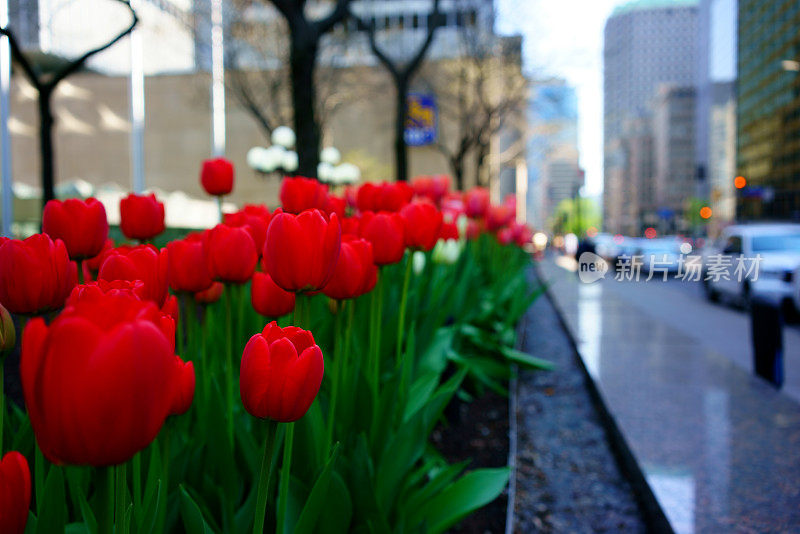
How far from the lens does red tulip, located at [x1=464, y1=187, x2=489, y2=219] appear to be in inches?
185

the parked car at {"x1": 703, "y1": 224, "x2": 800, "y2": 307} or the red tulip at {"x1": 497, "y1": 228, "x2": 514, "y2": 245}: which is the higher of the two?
the red tulip at {"x1": 497, "y1": 228, "x2": 514, "y2": 245}

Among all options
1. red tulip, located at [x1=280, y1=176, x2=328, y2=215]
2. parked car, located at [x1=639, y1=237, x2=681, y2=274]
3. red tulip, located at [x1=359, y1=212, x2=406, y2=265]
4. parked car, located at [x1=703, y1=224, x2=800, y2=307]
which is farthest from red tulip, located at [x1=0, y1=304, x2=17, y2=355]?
parked car, located at [x1=639, y1=237, x2=681, y2=274]

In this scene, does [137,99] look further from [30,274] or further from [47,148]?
[30,274]

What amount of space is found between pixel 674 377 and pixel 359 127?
3138cm

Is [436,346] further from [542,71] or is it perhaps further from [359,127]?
[359,127]

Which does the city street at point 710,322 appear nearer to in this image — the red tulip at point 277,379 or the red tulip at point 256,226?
the red tulip at point 256,226

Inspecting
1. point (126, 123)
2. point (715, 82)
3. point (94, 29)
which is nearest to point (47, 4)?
point (94, 29)

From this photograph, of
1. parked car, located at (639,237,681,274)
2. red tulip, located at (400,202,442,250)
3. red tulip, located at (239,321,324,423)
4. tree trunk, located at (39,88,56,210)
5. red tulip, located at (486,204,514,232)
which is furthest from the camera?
parked car, located at (639,237,681,274)

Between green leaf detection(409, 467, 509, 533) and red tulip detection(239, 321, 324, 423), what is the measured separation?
86cm

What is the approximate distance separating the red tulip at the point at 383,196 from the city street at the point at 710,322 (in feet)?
10.00

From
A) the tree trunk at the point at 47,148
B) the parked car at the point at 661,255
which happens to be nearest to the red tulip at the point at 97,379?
the tree trunk at the point at 47,148

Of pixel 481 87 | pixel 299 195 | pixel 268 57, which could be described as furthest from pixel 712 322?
pixel 268 57

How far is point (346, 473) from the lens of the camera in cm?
150

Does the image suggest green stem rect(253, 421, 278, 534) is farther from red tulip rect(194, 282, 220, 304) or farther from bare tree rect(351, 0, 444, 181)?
bare tree rect(351, 0, 444, 181)
